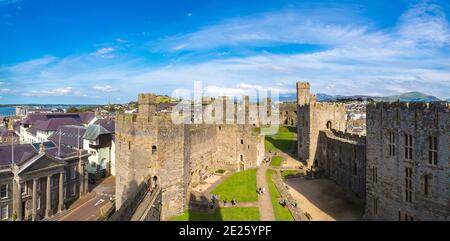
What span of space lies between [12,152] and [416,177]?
114ft

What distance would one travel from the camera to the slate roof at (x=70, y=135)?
48688 mm

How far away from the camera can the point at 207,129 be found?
37750mm

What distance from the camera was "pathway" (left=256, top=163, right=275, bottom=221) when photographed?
23.5 m

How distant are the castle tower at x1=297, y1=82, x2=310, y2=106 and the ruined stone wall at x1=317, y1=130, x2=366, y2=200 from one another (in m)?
8.65

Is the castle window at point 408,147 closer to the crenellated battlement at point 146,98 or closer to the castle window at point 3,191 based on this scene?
the crenellated battlement at point 146,98

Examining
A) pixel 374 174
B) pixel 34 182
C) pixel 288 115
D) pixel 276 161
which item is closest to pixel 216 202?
pixel 374 174

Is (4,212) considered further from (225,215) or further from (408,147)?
(408,147)

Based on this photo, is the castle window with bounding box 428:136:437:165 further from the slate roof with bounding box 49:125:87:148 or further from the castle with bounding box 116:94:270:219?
the slate roof with bounding box 49:125:87:148

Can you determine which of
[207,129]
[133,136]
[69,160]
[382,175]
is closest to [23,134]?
[69,160]

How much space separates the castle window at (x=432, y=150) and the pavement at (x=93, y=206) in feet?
89.8

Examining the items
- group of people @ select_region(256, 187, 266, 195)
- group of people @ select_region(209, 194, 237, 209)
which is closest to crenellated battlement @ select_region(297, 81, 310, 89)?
group of people @ select_region(256, 187, 266, 195)

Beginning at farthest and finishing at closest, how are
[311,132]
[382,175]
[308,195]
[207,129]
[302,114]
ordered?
[302,114], [311,132], [207,129], [308,195], [382,175]

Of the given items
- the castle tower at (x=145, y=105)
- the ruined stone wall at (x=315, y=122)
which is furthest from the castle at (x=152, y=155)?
the ruined stone wall at (x=315, y=122)
